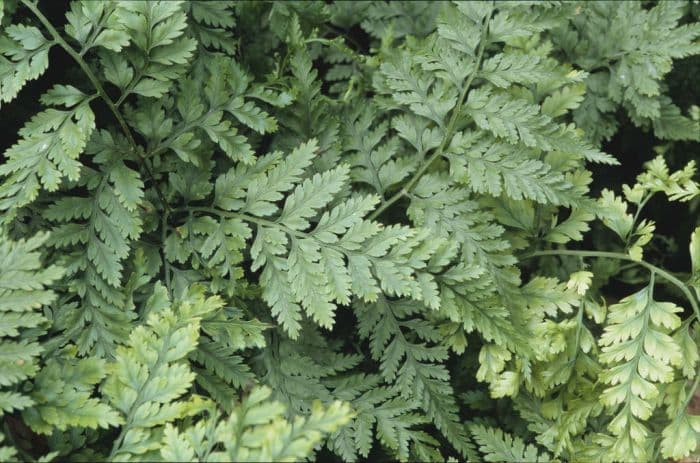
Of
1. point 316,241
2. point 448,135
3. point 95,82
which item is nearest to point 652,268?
point 448,135

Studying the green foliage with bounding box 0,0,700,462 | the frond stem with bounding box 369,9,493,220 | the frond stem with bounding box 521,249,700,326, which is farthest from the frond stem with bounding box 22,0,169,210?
the frond stem with bounding box 521,249,700,326

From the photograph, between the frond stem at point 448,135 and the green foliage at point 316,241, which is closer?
the green foliage at point 316,241

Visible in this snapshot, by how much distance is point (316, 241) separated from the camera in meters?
2.00

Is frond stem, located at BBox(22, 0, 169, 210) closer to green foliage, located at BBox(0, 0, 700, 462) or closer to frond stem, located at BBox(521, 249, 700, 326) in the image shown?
green foliage, located at BBox(0, 0, 700, 462)

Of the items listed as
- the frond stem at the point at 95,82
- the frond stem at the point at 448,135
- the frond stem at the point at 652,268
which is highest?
the frond stem at the point at 95,82

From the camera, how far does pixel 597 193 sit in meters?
2.93

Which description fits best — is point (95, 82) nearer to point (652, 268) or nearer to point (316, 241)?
point (316, 241)

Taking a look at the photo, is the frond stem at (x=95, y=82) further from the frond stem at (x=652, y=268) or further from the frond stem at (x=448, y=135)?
the frond stem at (x=652, y=268)

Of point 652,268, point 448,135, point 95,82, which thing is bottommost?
point 652,268

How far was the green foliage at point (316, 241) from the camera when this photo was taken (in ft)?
5.89

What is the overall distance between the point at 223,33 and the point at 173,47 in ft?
1.08

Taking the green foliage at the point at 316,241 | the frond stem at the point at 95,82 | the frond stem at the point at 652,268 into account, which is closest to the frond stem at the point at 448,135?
the green foliage at the point at 316,241

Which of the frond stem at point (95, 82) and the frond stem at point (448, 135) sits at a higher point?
the frond stem at point (95, 82)

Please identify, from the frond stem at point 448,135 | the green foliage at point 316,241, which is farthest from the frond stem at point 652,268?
the frond stem at point 448,135
